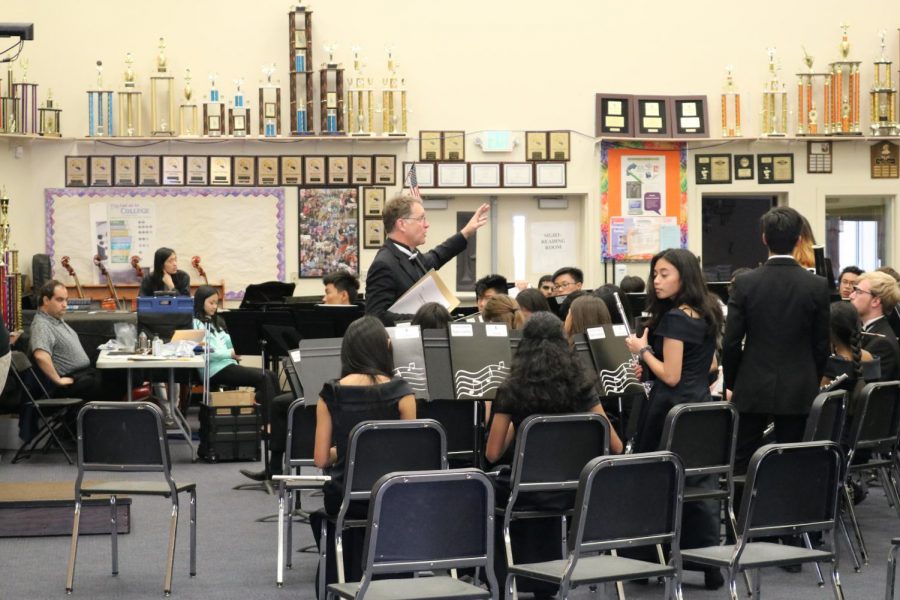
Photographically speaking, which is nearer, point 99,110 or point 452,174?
point 99,110

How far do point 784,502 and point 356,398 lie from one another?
147 cm

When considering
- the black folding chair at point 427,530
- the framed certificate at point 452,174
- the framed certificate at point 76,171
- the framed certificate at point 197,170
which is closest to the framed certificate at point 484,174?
the framed certificate at point 452,174

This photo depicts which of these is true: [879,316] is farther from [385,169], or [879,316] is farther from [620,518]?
[385,169]

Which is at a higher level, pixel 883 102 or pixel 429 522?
Answer: pixel 883 102

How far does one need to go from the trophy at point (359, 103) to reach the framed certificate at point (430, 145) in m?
0.51

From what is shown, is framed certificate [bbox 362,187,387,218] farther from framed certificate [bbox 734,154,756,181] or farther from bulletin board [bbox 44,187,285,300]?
framed certificate [bbox 734,154,756,181]

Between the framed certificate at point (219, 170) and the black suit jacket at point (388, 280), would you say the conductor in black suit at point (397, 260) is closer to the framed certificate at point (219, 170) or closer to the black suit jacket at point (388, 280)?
the black suit jacket at point (388, 280)

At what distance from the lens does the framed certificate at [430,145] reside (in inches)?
480

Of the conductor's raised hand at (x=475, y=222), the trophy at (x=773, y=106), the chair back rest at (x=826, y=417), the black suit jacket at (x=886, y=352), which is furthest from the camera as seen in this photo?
the trophy at (x=773, y=106)

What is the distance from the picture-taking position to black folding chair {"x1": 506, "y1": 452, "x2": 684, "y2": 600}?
350 cm

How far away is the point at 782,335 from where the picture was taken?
5148 mm

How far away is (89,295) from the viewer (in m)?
11.9

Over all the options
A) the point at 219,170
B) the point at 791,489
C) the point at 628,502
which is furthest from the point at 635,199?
the point at 628,502

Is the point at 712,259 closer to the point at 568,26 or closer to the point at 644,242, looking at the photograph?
the point at 644,242
